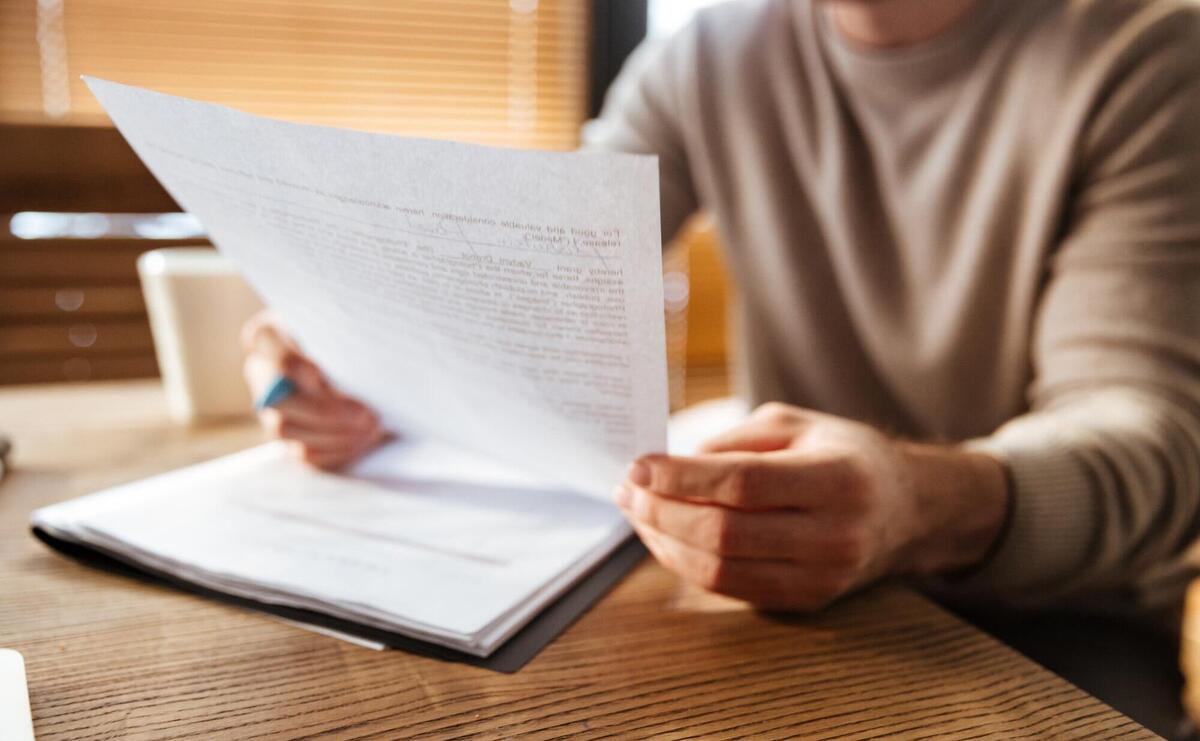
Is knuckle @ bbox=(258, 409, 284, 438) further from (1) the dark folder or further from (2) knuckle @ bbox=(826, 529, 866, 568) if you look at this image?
(2) knuckle @ bbox=(826, 529, 866, 568)

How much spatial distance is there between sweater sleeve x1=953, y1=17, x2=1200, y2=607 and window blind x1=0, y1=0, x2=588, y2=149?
1475 millimetres

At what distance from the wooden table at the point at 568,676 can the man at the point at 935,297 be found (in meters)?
0.03

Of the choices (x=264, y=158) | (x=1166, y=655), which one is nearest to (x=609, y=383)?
(x=264, y=158)

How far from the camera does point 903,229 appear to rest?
860mm

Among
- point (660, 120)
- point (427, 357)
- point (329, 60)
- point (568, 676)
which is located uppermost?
point (329, 60)

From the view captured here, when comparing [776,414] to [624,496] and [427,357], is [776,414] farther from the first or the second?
[427,357]

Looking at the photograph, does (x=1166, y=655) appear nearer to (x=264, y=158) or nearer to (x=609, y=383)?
(x=609, y=383)

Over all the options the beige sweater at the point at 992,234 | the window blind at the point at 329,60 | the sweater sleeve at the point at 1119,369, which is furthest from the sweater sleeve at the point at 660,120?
the window blind at the point at 329,60

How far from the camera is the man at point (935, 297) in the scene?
419mm

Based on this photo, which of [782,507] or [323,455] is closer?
[782,507]

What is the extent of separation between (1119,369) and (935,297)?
26 centimetres

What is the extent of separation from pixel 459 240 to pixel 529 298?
0.13 feet

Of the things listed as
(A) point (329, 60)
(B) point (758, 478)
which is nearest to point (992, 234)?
(B) point (758, 478)

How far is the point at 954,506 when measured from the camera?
1.52ft
